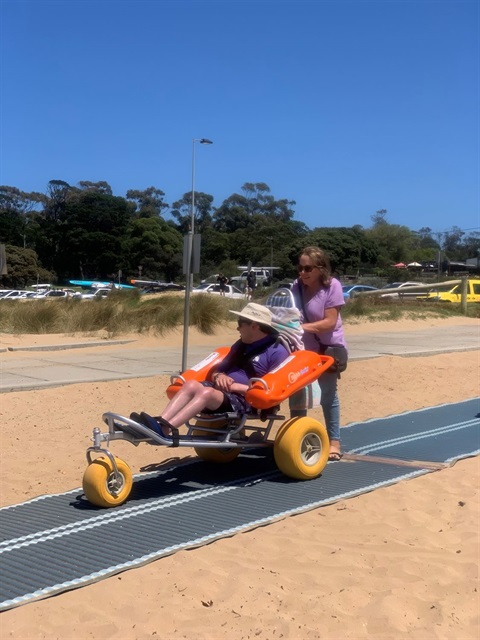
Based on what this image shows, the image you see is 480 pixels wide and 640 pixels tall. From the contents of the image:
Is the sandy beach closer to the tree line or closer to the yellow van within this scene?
the yellow van

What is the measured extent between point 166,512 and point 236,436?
1.01 meters

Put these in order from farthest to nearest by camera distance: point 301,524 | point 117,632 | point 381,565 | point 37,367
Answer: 1. point 37,367
2. point 301,524
3. point 381,565
4. point 117,632

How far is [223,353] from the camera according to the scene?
5.94 m

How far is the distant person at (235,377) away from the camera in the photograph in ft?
16.9

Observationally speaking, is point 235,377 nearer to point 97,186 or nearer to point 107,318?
point 107,318

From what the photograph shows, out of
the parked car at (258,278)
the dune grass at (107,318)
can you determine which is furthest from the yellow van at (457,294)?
the parked car at (258,278)

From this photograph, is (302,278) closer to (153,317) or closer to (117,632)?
(117,632)

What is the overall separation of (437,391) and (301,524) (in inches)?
246

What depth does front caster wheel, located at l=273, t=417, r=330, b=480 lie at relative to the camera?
546 centimetres

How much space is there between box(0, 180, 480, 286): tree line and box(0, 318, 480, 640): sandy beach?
54107 millimetres

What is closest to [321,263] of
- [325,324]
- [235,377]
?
[325,324]

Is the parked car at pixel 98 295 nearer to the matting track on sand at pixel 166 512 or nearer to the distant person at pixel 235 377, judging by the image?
the matting track on sand at pixel 166 512

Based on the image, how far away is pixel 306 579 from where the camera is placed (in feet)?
12.9

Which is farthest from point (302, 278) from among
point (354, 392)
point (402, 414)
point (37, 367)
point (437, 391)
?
point (37, 367)
